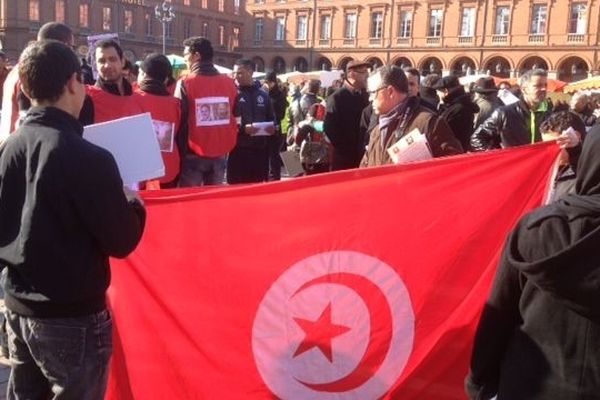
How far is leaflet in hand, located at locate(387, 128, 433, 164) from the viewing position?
375cm

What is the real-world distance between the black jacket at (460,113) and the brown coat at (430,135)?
222cm

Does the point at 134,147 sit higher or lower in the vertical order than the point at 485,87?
lower

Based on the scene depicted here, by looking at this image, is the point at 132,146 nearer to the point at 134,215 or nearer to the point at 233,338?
the point at 134,215

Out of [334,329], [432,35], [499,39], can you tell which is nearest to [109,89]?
[334,329]

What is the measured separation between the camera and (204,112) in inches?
227

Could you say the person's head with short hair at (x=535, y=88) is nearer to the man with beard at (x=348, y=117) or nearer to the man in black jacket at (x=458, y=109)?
the man in black jacket at (x=458, y=109)

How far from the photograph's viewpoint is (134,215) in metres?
2.19

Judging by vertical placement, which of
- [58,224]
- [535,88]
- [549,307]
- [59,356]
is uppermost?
[535,88]

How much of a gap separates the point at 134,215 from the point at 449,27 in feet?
174

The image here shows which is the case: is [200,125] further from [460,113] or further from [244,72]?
[460,113]

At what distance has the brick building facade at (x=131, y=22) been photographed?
49312mm

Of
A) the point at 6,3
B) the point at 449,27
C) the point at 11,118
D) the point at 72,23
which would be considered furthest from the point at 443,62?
the point at 11,118

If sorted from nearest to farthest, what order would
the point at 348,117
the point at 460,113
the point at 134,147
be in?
the point at 134,147
the point at 460,113
the point at 348,117

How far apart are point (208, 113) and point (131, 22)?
57.0 meters
